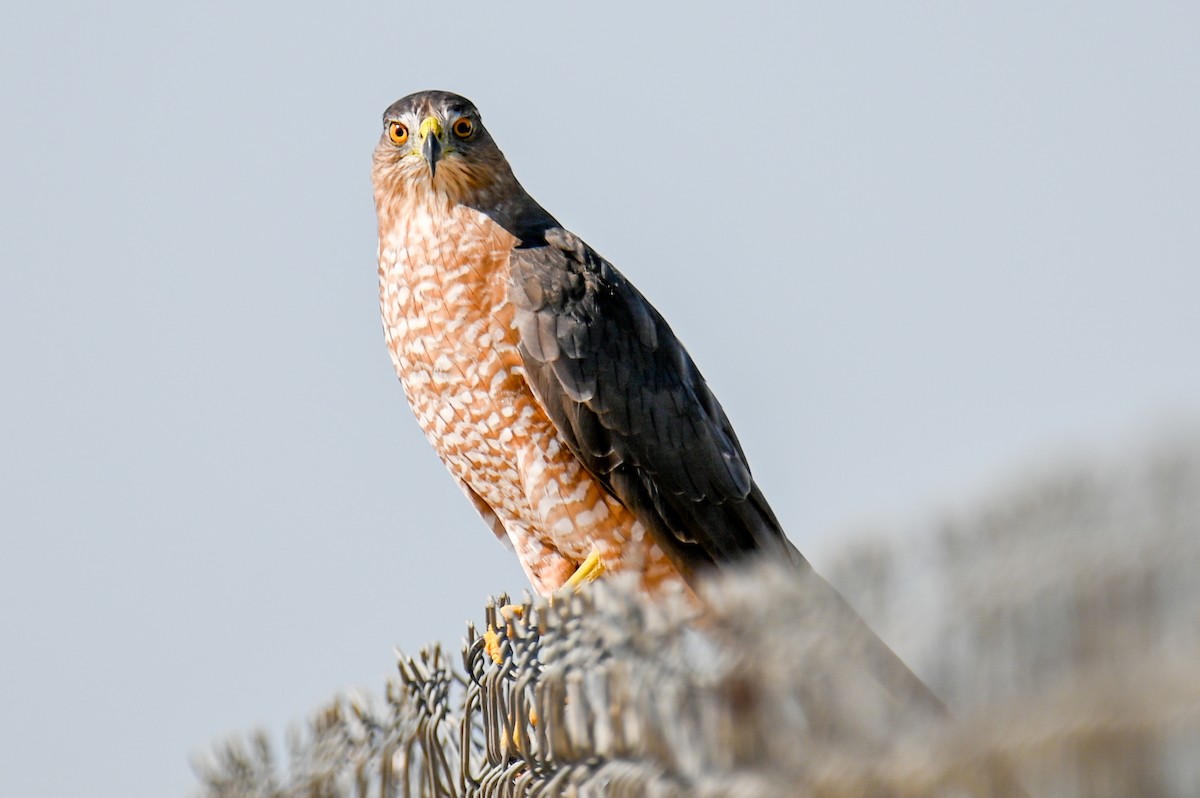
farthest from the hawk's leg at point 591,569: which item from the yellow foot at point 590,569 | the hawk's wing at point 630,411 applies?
the hawk's wing at point 630,411

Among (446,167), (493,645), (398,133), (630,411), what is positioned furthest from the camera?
(398,133)

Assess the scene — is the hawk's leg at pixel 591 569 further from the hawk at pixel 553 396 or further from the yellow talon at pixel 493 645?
the yellow talon at pixel 493 645

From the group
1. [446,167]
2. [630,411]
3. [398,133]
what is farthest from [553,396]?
[398,133]

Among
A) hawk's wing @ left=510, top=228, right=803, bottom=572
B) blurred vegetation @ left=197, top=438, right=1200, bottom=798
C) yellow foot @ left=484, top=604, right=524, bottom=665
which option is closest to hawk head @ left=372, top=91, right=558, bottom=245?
hawk's wing @ left=510, top=228, right=803, bottom=572

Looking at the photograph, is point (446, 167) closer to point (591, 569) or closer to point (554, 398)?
point (554, 398)

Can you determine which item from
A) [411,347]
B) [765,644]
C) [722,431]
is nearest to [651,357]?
[722,431]
